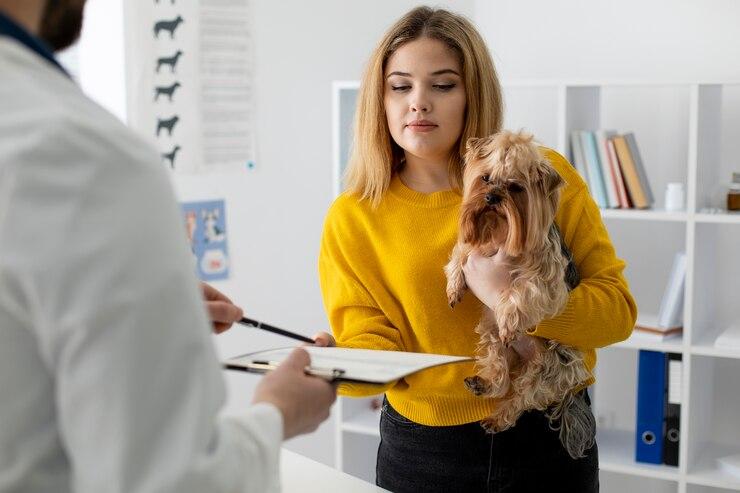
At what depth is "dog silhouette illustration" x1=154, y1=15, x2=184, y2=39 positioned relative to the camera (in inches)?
134

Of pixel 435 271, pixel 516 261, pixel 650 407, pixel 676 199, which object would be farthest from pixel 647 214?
pixel 435 271

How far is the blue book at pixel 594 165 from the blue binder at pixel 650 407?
59cm

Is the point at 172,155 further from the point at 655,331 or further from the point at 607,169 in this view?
the point at 655,331

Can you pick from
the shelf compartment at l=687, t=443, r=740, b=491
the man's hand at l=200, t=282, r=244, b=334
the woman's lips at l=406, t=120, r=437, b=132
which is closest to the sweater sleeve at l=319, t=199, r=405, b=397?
the woman's lips at l=406, t=120, r=437, b=132

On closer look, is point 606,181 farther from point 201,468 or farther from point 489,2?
point 201,468

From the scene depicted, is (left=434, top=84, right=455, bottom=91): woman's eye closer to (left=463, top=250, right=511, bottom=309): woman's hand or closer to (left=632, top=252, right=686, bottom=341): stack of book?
(left=463, top=250, right=511, bottom=309): woman's hand

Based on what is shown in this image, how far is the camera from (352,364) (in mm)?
1251

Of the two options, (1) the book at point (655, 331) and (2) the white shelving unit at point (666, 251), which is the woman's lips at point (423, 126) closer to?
(2) the white shelving unit at point (666, 251)

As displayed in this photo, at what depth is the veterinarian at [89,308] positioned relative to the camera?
690 mm

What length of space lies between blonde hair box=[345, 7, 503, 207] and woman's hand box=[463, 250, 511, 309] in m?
0.20

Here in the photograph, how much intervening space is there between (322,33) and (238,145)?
0.68m

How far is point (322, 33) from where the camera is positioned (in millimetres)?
4062

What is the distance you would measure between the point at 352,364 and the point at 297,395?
10.6 inches

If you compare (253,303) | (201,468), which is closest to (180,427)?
(201,468)
